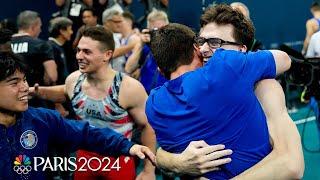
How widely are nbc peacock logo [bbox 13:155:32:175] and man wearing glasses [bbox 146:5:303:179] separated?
0.77 metres

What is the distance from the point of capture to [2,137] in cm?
277

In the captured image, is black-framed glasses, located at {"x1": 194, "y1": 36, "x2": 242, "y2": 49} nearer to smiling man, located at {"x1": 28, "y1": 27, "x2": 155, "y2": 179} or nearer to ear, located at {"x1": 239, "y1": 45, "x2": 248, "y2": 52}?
ear, located at {"x1": 239, "y1": 45, "x2": 248, "y2": 52}

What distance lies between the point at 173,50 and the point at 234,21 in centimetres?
33

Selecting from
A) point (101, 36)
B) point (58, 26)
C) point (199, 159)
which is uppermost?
point (101, 36)

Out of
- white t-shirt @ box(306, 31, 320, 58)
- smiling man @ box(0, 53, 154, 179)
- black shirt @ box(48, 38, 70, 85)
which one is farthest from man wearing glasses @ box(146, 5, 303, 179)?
white t-shirt @ box(306, 31, 320, 58)

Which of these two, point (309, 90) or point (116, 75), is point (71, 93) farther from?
point (309, 90)

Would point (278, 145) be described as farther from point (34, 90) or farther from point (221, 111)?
point (34, 90)

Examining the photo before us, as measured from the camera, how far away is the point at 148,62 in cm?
638

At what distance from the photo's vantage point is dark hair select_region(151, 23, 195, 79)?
2498 mm

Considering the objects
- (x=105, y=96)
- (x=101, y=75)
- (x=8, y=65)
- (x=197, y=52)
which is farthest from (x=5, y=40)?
(x=197, y=52)

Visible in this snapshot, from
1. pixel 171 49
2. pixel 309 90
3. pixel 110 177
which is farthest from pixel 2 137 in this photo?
pixel 309 90

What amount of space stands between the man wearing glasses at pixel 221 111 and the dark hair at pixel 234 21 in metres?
0.11

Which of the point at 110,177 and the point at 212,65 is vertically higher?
the point at 212,65

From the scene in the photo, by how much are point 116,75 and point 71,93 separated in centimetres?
40
